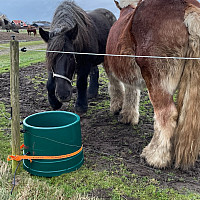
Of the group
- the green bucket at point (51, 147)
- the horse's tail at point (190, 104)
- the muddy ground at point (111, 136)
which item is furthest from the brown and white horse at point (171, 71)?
the green bucket at point (51, 147)

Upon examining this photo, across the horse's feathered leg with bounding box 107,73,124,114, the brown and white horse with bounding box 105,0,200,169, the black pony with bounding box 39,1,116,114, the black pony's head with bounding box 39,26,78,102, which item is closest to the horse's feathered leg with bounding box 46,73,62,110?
→ the black pony with bounding box 39,1,116,114

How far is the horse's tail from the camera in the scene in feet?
7.70

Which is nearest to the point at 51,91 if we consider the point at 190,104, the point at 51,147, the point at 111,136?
the point at 111,136

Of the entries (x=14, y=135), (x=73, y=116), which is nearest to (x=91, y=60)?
(x=73, y=116)

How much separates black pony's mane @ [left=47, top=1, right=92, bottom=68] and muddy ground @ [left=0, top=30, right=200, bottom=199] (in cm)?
135

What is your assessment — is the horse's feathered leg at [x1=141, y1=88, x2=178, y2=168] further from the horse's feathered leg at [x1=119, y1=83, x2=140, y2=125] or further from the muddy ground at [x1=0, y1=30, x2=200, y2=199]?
the horse's feathered leg at [x1=119, y1=83, x2=140, y2=125]

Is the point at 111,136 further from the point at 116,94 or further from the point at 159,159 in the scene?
the point at 116,94

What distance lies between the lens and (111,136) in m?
3.67

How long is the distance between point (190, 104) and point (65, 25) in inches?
83.2

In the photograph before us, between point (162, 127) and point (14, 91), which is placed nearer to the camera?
point (14, 91)

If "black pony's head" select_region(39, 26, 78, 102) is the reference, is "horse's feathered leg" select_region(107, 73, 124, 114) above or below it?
below

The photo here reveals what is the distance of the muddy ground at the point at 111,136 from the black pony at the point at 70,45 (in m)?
0.61

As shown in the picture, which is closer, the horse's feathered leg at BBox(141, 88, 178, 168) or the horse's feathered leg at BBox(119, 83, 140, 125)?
the horse's feathered leg at BBox(141, 88, 178, 168)

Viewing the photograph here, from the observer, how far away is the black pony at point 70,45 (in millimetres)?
3205
